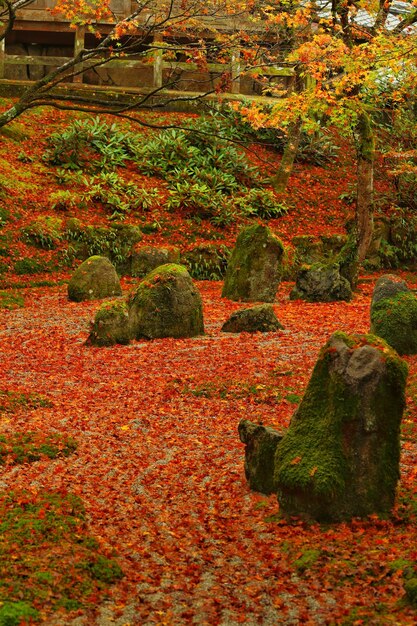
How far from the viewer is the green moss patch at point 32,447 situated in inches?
326

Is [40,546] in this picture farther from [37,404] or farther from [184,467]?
[37,404]

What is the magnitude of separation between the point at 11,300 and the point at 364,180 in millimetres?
9231

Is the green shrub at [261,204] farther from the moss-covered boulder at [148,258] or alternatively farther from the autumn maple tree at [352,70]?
the autumn maple tree at [352,70]

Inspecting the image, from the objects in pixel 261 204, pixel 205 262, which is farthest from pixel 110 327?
pixel 261 204

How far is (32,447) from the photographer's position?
8.59 metres

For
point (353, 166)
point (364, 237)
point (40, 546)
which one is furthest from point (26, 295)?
point (353, 166)

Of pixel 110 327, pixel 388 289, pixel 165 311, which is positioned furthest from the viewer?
pixel 165 311

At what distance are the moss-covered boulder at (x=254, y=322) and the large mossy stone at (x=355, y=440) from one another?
841cm

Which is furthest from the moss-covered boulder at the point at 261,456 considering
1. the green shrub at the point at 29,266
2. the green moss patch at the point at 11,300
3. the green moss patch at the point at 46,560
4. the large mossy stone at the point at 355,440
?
the green shrub at the point at 29,266

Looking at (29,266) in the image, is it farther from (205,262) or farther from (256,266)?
(256,266)

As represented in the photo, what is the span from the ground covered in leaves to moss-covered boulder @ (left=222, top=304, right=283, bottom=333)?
0.52 metres

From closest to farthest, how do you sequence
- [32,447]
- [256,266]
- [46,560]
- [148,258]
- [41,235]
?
[46,560] → [32,447] → [256,266] → [148,258] → [41,235]

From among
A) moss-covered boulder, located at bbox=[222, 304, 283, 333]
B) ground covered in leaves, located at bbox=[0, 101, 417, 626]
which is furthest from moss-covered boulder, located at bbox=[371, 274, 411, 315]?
moss-covered boulder, located at bbox=[222, 304, 283, 333]

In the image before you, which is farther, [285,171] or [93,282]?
[285,171]
